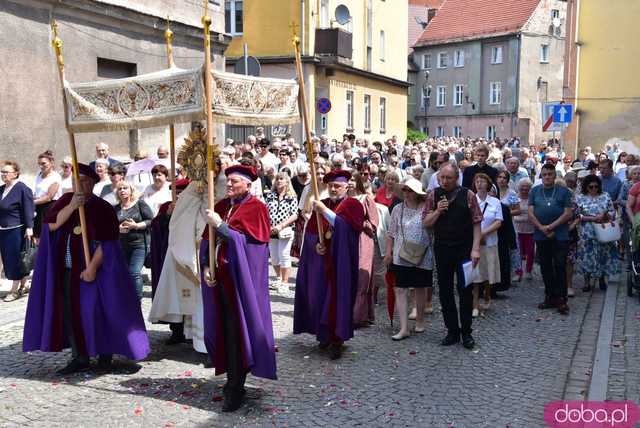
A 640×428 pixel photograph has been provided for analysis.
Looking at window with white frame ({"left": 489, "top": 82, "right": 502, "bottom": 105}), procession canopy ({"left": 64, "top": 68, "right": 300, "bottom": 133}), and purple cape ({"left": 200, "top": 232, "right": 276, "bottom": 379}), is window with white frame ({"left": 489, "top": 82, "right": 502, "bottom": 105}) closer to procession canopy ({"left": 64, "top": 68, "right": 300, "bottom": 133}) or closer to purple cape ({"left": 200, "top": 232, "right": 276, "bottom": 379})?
procession canopy ({"left": 64, "top": 68, "right": 300, "bottom": 133})

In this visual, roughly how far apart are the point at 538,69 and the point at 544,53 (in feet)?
5.07

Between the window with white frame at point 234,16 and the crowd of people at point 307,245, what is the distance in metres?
19.5

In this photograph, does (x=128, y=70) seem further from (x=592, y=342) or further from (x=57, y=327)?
(x=592, y=342)

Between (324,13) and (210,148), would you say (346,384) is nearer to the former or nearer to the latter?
(210,148)

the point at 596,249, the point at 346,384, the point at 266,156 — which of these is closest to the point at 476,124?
the point at 266,156

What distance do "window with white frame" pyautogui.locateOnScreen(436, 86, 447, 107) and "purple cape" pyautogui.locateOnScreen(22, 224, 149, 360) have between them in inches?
2072

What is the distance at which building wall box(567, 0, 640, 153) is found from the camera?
3266 cm

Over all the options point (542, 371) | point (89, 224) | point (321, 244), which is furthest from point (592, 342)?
point (89, 224)

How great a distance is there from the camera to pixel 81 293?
654 centimetres

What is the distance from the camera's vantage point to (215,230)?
19.0 ft

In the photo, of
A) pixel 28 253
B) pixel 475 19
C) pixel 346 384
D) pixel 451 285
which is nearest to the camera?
pixel 346 384

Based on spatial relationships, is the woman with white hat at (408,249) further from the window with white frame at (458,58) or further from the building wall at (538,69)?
the window with white frame at (458,58)

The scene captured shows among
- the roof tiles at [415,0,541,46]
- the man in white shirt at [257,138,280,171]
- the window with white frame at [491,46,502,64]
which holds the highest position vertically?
the roof tiles at [415,0,541,46]

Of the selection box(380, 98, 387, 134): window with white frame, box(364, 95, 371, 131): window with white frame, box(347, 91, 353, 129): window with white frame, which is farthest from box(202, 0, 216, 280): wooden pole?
box(380, 98, 387, 134): window with white frame
